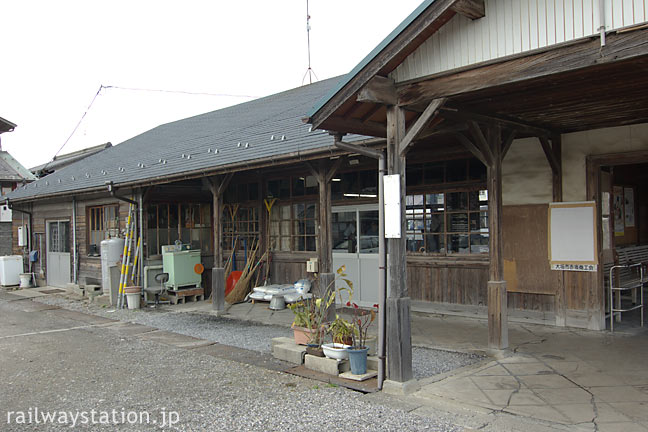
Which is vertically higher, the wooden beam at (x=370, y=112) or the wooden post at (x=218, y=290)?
the wooden beam at (x=370, y=112)

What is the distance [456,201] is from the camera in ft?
28.6

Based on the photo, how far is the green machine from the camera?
11.7 m

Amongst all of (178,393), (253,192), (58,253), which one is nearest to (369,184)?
(253,192)

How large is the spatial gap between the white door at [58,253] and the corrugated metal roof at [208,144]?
114 cm

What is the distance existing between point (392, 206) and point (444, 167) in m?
3.90

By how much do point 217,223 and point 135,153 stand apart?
23.0 ft

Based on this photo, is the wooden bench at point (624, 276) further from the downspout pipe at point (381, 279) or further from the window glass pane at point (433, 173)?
the downspout pipe at point (381, 279)

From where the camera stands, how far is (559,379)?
5.27m

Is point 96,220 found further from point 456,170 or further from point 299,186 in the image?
point 456,170

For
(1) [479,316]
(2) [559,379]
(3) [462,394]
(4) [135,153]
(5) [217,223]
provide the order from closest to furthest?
(3) [462,394] → (2) [559,379] → (1) [479,316] → (5) [217,223] → (4) [135,153]

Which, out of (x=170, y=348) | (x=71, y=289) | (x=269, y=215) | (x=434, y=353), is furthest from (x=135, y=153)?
(x=434, y=353)

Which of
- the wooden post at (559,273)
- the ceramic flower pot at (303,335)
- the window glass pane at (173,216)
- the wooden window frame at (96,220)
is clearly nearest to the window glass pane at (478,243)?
the wooden post at (559,273)

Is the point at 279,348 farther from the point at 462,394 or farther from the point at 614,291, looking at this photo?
the point at 614,291

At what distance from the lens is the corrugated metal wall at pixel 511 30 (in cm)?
392
